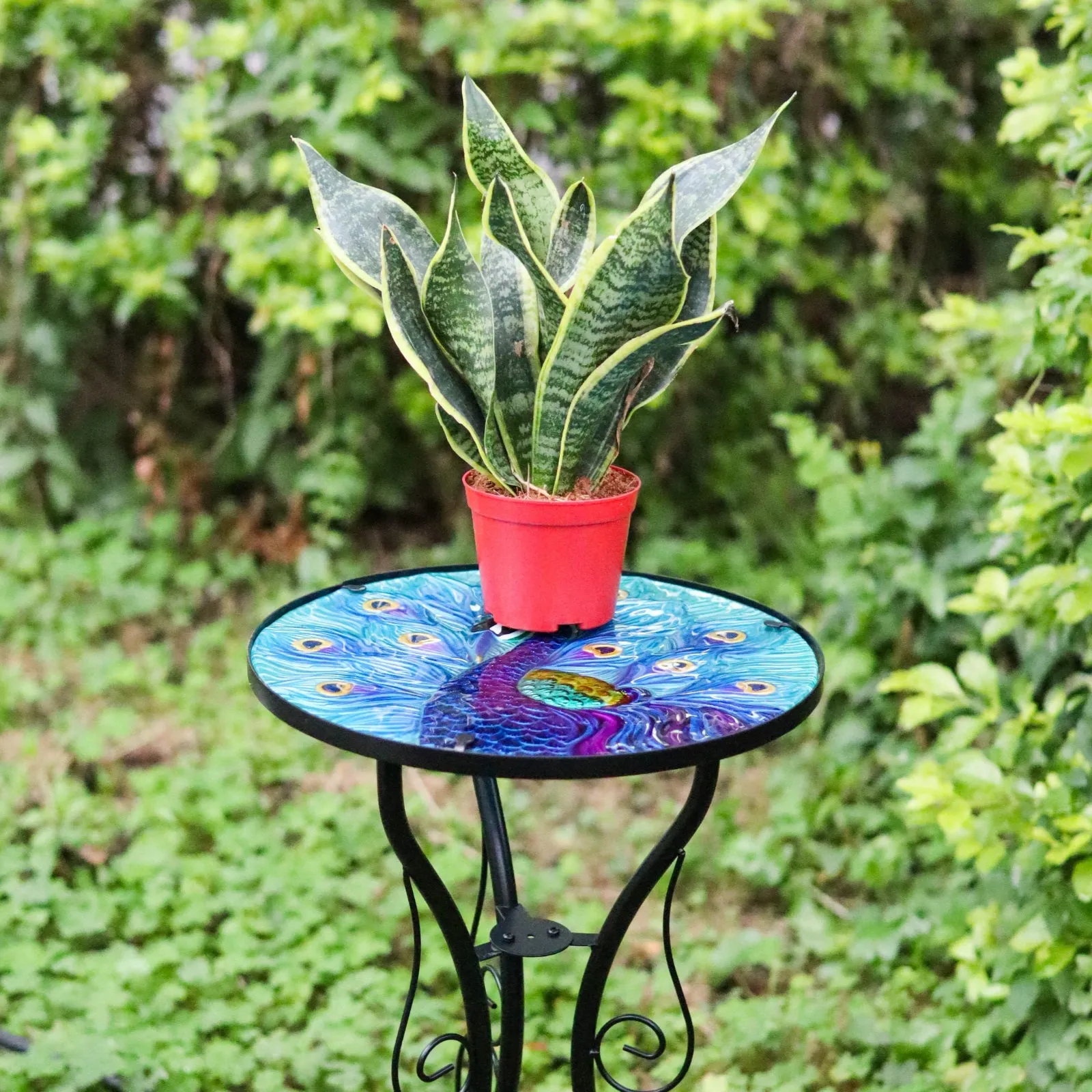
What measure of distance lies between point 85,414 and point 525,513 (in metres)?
2.92

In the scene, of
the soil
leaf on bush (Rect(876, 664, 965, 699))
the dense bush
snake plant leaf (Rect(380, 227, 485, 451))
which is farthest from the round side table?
the dense bush

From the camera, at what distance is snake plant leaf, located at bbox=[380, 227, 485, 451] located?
4.57 feet

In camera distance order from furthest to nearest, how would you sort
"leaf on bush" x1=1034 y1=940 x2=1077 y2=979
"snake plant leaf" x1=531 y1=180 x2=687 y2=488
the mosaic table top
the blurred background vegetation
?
1. the blurred background vegetation
2. "leaf on bush" x1=1034 y1=940 x2=1077 y2=979
3. "snake plant leaf" x1=531 y1=180 x2=687 y2=488
4. the mosaic table top

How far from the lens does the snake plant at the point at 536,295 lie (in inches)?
55.0

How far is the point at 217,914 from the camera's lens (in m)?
2.58

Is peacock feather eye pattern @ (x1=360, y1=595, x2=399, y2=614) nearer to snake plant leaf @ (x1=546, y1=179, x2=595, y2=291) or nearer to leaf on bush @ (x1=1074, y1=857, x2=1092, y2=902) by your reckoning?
snake plant leaf @ (x1=546, y1=179, x2=595, y2=291)

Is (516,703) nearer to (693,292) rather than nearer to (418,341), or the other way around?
(418,341)

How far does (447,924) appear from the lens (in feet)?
4.99

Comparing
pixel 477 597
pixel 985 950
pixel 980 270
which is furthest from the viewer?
pixel 980 270

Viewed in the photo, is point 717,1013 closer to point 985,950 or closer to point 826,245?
point 985,950

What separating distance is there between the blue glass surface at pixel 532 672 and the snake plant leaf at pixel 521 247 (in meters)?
0.41

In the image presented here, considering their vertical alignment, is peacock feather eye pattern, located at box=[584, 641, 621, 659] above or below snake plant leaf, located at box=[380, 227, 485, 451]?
below

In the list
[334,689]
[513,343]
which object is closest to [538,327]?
[513,343]

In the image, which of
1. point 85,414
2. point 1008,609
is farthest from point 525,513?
point 85,414
